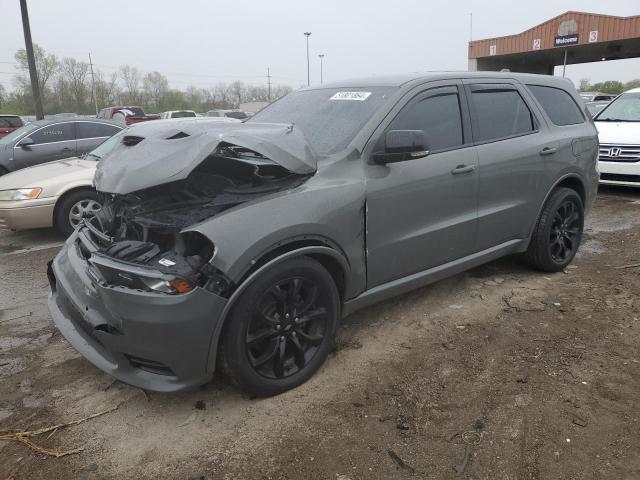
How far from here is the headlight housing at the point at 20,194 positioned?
627 cm

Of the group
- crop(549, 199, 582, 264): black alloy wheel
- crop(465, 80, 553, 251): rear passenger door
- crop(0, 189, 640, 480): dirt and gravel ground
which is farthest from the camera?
crop(549, 199, 582, 264): black alloy wheel

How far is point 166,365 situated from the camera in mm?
2521

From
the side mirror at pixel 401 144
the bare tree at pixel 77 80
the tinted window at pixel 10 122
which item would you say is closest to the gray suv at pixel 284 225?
the side mirror at pixel 401 144

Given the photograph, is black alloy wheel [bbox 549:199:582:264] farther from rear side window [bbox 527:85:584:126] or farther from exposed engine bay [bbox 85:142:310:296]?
exposed engine bay [bbox 85:142:310:296]

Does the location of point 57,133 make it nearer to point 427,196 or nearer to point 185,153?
point 185,153

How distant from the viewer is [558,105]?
473 centimetres

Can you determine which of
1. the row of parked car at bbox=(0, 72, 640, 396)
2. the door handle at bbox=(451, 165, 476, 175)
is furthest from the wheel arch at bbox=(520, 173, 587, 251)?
the door handle at bbox=(451, 165, 476, 175)

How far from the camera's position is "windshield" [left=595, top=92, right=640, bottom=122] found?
8781 millimetres

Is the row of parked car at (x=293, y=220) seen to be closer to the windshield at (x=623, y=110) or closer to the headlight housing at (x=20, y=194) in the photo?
the headlight housing at (x=20, y=194)

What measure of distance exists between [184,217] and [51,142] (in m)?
8.23

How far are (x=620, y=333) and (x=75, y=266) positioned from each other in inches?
145

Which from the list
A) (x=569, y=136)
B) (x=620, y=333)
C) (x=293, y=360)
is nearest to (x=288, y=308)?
(x=293, y=360)

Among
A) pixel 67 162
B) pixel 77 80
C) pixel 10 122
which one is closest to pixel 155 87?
pixel 77 80

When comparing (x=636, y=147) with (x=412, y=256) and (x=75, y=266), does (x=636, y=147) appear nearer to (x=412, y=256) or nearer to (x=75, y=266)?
(x=412, y=256)
